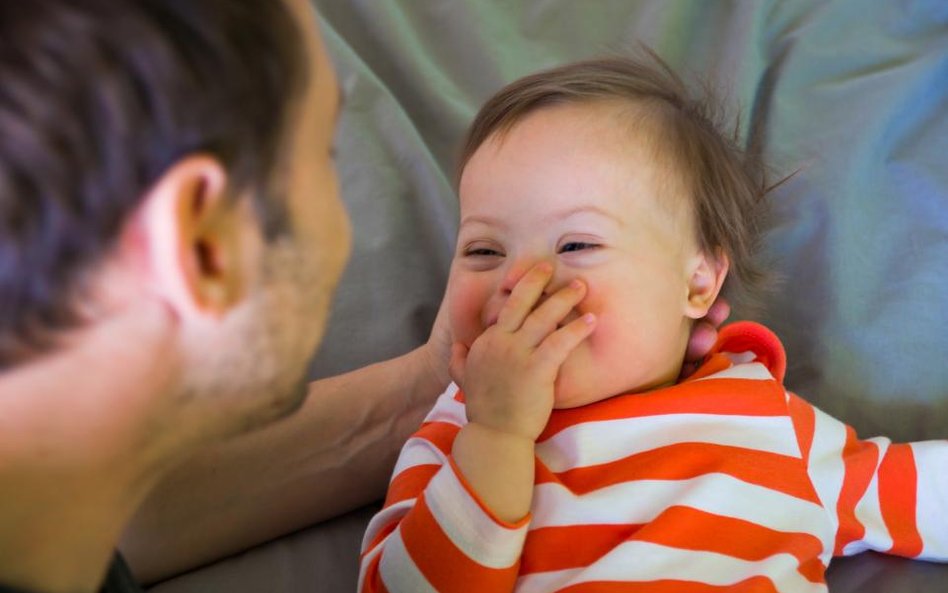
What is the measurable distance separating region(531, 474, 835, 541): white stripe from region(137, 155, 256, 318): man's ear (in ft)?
1.48

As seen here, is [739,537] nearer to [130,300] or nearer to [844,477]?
[844,477]

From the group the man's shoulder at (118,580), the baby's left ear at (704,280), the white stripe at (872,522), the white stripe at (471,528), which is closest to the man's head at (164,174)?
the man's shoulder at (118,580)

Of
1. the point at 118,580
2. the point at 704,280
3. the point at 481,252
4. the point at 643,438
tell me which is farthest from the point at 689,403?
the point at 118,580

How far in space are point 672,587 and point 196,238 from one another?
55 cm

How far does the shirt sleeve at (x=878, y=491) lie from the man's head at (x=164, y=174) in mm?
647

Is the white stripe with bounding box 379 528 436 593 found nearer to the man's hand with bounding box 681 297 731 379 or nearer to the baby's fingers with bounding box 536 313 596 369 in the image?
the baby's fingers with bounding box 536 313 596 369

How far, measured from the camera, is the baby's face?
0.93 meters

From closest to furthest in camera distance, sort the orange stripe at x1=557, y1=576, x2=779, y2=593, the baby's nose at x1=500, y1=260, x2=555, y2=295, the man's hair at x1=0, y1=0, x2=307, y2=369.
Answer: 1. the man's hair at x1=0, y1=0, x2=307, y2=369
2. the orange stripe at x1=557, y1=576, x2=779, y2=593
3. the baby's nose at x1=500, y1=260, x2=555, y2=295

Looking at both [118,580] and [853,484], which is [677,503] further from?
[118,580]

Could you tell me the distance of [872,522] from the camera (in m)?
0.96

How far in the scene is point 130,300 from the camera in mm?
500

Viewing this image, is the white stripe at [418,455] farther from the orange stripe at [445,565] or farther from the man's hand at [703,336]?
the man's hand at [703,336]

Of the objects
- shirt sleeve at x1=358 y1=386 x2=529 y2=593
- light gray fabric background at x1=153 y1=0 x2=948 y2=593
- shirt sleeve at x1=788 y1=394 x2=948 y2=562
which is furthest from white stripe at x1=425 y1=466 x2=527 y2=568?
shirt sleeve at x1=788 y1=394 x2=948 y2=562

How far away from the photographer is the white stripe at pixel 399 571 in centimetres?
85
